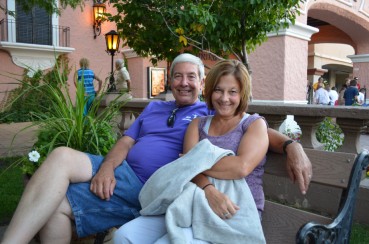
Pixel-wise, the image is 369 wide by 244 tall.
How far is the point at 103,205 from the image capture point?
204 cm

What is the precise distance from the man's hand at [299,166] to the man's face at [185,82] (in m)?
0.82

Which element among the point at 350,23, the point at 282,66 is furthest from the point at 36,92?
the point at 350,23

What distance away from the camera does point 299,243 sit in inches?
50.9

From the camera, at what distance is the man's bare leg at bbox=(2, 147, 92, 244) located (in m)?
1.78

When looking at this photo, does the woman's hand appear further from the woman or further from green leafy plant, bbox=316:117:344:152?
green leafy plant, bbox=316:117:344:152

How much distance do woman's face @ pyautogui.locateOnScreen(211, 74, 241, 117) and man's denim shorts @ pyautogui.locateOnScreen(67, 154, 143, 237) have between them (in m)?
0.68

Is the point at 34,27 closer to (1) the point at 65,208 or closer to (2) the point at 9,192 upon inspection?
(2) the point at 9,192

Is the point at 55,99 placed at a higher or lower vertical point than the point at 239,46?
lower

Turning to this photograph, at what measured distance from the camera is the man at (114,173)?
1791 mm

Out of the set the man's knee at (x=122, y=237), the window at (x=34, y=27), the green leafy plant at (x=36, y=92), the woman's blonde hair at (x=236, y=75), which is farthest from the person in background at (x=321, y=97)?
the man's knee at (x=122, y=237)

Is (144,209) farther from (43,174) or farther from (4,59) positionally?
(4,59)

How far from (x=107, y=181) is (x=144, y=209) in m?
0.34

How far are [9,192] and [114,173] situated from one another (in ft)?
8.11

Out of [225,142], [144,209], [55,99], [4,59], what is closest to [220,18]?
[55,99]
